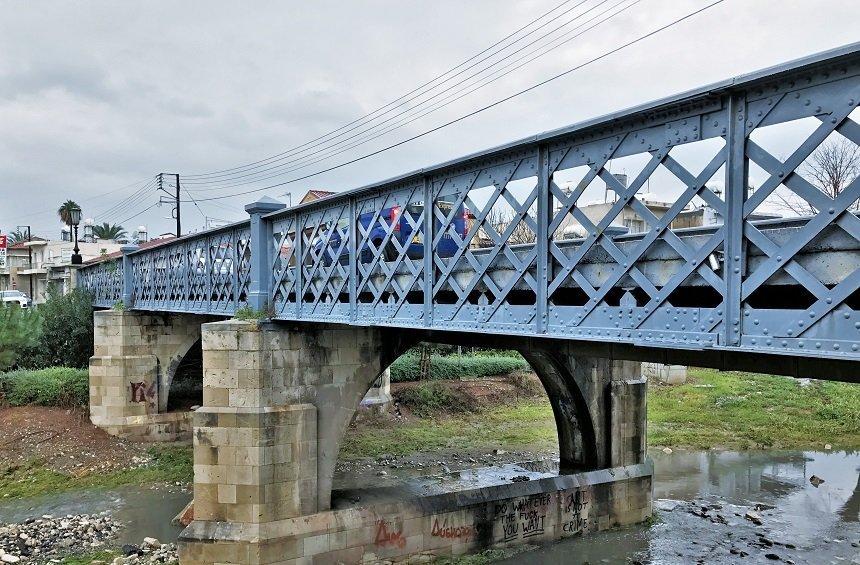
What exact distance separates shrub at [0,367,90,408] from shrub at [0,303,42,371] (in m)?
0.75

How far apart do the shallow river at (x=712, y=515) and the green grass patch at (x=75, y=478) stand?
603mm

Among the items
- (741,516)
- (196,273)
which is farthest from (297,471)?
(741,516)

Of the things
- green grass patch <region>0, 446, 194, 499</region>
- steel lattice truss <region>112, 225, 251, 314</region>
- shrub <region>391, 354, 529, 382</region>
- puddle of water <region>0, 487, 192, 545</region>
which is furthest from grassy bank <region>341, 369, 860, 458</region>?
steel lattice truss <region>112, 225, 251, 314</region>

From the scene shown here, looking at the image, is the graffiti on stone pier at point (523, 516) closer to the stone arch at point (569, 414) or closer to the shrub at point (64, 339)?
the stone arch at point (569, 414)

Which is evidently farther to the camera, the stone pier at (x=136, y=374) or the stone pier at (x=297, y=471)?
the stone pier at (x=136, y=374)

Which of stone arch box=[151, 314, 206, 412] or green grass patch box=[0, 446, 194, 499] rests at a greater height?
stone arch box=[151, 314, 206, 412]

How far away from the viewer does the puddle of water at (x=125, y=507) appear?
1392 cm

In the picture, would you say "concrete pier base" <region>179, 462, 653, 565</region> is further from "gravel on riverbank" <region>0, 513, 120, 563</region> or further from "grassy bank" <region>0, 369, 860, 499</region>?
"grassy bank" <region>0, 369, 860, 499</region>

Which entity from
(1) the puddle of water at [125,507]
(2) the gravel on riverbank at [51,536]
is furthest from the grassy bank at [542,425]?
(2) the gravel on riverbank at [51,536]

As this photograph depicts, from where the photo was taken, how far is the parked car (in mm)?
8403

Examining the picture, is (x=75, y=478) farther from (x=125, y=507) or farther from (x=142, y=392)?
(x=142, y=392)

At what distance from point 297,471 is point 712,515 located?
10585 mm

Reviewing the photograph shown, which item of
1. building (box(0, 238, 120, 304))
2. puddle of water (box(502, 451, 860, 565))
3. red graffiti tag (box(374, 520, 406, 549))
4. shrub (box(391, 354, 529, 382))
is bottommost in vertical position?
puddle of water (box(502, 451, 860, 565))

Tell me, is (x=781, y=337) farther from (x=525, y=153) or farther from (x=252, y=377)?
(x=252, y=377)
